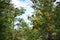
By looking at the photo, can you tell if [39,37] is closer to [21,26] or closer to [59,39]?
[59,39]

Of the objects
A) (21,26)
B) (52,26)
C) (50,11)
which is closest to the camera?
(52,26)

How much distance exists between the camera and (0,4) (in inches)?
665

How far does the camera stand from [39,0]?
30078mm

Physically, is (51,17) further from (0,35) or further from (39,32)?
(0,35)

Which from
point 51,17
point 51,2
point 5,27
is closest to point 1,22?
point 5,27

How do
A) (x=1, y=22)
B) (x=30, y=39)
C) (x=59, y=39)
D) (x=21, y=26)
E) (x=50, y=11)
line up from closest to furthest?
(x=1, y=22), (x=59, y=39), (x=50, y=11), (x=30, y=39), (x=21, y=26)

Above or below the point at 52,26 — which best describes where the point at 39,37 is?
below

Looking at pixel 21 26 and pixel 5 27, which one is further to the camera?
pixel 21 26

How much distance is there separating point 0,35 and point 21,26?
2066cm

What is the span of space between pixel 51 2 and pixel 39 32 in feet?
14.6

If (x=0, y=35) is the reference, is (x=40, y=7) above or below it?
above

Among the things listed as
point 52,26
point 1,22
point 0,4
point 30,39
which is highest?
point 0,4

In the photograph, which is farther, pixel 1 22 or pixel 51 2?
pixel 51 2

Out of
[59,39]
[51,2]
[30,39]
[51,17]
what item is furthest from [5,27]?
[30,39]
